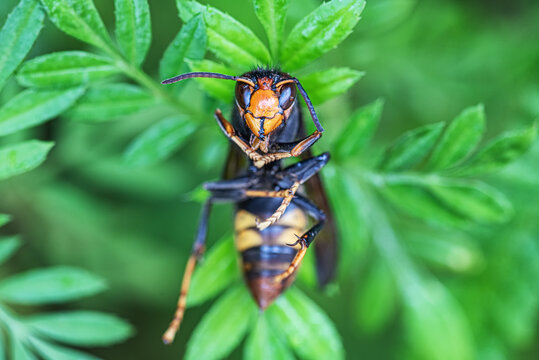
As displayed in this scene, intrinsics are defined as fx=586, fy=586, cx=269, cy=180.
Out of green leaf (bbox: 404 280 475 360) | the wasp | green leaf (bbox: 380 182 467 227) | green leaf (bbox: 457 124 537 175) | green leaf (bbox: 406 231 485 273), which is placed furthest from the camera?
green leaf (bbox: 406 231 485 273)

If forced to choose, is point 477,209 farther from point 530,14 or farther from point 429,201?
point 530,14

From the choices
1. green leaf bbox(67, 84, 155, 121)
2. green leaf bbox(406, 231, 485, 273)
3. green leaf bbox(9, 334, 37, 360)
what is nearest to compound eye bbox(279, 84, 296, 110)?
green leaf bbox(67, 84, 155, 121)

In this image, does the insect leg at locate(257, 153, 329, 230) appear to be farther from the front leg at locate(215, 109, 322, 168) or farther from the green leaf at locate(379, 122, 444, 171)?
the green leaf at locate(379, 122, 444, 171)

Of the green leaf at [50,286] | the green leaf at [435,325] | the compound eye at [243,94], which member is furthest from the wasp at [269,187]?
the green leaf at [435,325]

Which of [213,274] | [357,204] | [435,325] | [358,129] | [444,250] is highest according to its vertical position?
[358,129]

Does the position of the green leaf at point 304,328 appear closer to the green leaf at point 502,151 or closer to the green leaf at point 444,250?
the green leaf at point 502,151

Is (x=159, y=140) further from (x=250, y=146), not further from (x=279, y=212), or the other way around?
(x=279, y=212)

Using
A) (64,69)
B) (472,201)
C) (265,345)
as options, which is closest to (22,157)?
(64,69)
